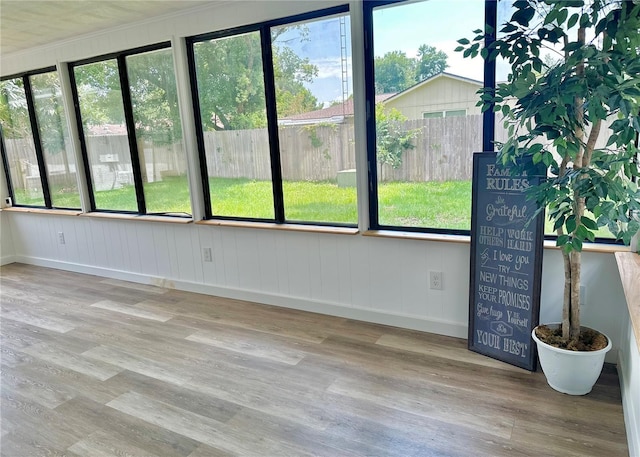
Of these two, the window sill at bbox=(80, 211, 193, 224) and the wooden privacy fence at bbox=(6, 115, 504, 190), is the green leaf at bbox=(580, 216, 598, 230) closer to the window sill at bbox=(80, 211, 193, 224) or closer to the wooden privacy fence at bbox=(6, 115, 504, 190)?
the wooden privacy fence at bbox=(6, 115, 504, 190)

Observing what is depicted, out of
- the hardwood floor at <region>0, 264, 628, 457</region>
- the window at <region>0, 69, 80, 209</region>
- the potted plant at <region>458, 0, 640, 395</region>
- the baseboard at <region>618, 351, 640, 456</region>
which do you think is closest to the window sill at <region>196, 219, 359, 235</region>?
the hardwood floor at <region>0, 264, 628, 457</region>

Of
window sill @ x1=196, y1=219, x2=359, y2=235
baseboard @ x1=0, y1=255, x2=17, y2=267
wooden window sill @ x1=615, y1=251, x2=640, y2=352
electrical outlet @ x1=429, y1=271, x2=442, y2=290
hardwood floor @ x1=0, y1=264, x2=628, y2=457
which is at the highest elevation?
window sill @ x1=196, y1=219, x2=359, y2=235

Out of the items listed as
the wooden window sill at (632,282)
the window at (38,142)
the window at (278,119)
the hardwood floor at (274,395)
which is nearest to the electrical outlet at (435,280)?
the hardwood floor at (274,395)

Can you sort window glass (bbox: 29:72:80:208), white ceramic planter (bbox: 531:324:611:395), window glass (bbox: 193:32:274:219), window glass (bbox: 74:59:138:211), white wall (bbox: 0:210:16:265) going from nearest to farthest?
white ceramic planter (bbox: 531:324:611:395) → window glass (bbox: 193:32:274:219) → window glass (bbox: 74:59:138:211) → window glass (bbox: 29:72:80:208) → white wall (bbox: 0:210:16:265)

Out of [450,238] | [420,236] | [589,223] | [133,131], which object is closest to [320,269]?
[420,236]

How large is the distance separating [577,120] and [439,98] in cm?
99

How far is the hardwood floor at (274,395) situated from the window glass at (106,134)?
1564 millimetres

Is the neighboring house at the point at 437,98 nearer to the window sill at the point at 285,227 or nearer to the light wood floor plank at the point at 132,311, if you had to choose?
the window sill at the point at 285,227

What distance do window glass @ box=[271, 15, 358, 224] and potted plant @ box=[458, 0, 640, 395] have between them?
4.00 ft

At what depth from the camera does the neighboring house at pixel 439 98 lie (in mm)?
2701

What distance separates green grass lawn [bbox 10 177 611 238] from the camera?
9.48 ft

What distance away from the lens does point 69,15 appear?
3479 mm

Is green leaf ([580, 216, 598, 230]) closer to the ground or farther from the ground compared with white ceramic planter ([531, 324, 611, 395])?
farther from the ground

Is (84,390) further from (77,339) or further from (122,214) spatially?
(122,214)
